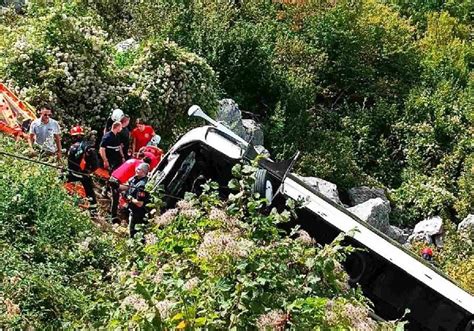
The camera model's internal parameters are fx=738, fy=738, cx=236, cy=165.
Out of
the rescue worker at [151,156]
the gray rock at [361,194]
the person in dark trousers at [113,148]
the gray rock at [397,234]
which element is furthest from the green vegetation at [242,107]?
the rescue worker at [151,156]

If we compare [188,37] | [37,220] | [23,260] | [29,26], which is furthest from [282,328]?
[188,37]

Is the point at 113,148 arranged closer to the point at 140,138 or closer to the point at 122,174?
the point at 122,174

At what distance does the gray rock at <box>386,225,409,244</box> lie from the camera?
19109 mm

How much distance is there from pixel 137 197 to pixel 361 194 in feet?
43.3

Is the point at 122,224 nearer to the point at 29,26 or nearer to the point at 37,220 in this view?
the point at 37,220

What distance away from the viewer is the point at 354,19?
2519 cm

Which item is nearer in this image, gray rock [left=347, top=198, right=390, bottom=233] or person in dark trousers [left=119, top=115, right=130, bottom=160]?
person in dark trousers [left=119, top=115, right=130, bottom=160]

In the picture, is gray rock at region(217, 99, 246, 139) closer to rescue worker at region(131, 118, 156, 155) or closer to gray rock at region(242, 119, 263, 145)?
gray rock at region(242, 119, 263, 145)

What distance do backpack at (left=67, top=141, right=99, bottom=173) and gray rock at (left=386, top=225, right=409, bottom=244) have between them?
35.6ft

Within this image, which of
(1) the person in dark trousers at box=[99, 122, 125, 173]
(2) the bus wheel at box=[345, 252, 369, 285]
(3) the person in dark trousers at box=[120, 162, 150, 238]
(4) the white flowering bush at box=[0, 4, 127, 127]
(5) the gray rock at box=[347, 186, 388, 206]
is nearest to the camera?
(2) the bus wheel at box=[345, 252, 369, 285]

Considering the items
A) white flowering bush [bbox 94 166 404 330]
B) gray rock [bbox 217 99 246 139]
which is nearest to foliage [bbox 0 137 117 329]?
white flowering bush [bbox 94 166 404 330]

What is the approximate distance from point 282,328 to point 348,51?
829 inches

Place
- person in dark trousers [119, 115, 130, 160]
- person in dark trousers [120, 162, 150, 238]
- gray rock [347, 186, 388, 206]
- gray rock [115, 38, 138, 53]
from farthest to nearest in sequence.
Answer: gray rock [347, 186, 388, 206]
gray rock [115, 38, 138, 53]
person in dark trousers [119, 115, 130, 160]
person in dark trousers [120, 162, 150, 238]

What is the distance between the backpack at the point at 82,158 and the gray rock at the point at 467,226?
38.4 ft
